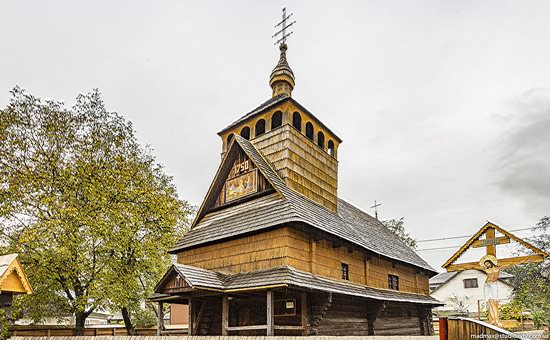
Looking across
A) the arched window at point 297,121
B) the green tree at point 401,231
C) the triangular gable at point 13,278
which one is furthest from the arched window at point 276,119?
the green tree at point 401,231

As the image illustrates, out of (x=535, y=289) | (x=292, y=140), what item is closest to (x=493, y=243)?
(x=535, y=289)

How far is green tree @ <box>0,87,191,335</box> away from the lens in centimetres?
1686

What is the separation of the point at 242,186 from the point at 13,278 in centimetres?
911

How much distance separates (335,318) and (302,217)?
3942mm

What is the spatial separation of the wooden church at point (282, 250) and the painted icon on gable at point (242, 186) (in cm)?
4

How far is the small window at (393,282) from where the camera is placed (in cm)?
1976

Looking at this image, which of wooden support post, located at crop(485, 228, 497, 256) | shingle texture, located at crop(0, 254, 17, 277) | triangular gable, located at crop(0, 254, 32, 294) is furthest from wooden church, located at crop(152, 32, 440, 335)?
shingle texture, located at crop(0, 254, 17, 277)

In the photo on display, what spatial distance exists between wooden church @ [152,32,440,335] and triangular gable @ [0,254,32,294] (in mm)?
4547

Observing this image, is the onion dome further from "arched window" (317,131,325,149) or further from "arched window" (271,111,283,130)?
"arched window" (317,131,325,149)

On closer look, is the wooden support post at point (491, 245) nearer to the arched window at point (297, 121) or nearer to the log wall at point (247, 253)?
the log wall at point (247, 253)

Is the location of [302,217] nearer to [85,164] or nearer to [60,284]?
[85,164]

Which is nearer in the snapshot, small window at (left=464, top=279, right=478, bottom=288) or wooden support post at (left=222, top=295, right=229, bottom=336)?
wooden support post at (left=222, top=295, right=229, bottom=336)

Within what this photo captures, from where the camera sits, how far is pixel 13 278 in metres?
8.73

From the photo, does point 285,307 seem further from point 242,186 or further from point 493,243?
point 493,243
